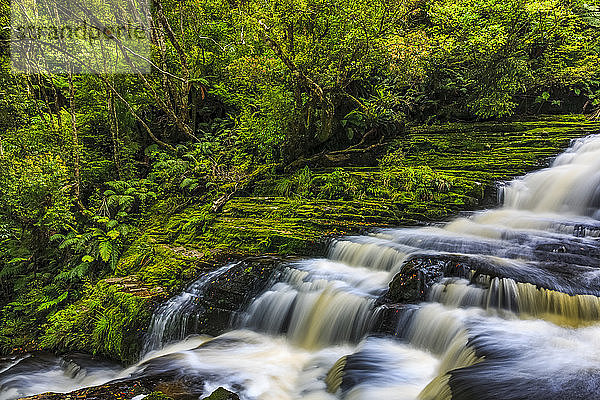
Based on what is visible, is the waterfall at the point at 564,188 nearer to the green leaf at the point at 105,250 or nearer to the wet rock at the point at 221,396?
the wet rock at the point at 221,396

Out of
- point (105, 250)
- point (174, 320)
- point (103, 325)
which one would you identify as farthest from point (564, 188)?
point (105, 250)

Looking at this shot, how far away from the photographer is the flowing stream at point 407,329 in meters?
3.54

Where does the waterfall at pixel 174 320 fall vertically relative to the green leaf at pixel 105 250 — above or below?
below

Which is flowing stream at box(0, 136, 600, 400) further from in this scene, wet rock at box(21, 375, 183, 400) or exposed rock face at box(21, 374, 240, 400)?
wet rock at box(21, 375, 183, 400)

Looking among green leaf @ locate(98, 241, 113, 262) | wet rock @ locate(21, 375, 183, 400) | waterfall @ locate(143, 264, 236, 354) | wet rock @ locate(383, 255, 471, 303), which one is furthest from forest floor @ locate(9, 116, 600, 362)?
wet rock @ locate(383, 255, 471, 303)

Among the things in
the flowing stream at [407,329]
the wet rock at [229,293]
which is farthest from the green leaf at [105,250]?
the wet rock at [229,293]

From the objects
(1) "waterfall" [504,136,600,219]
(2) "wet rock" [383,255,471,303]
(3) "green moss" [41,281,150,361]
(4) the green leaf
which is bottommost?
(3) "green moss" [41,281,150,361]

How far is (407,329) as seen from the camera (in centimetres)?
447

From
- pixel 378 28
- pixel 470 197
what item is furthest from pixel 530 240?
pixel 378 28

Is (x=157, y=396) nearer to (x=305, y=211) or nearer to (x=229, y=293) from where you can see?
(x=229, y=293)

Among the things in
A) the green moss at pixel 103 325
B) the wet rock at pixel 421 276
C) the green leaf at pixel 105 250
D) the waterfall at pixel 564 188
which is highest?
the waterfall at pixel 564 188

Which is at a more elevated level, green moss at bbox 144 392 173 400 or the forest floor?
the forest floor

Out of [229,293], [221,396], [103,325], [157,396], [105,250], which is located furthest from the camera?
[105,250]

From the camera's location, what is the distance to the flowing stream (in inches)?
139
